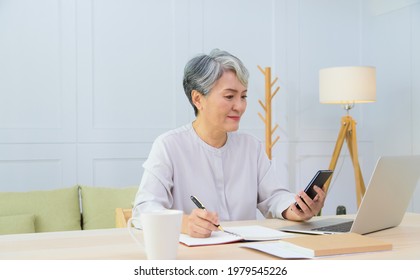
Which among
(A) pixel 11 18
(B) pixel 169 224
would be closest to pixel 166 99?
(A) pixel 11 18

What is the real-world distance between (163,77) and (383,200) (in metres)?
2.68

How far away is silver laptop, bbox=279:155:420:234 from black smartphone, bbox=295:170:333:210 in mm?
102

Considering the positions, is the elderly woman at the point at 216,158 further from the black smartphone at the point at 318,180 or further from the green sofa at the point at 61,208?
the green sofa at the point at 61,208

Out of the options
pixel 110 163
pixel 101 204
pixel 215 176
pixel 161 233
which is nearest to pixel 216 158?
pixel 215 176

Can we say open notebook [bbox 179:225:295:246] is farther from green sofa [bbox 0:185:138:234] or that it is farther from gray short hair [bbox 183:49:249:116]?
green sofa [bbox 0:185:138:234]

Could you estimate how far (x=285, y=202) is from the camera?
6.41 feet

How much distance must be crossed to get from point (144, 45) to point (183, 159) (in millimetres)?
2066

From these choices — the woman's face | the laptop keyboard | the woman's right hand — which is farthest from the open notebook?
the woman's face

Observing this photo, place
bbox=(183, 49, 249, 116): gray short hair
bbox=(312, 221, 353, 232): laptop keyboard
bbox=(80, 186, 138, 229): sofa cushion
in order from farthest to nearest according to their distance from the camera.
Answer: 1. bbox=(80, 186, 138, 229): sofa cushion
2. bbox=(183, 49, 249, 116): gray short hair
3. bbox=(312, 221, 353, 232): laptop keyboard

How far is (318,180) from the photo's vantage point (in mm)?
1684

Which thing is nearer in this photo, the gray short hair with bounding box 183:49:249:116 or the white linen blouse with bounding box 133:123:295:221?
the white linen blouse with bounding box 133:123:295:221

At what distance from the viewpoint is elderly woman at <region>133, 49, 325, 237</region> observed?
2.02m

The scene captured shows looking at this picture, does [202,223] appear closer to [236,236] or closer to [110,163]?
[236,236]

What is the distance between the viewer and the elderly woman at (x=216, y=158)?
6.64ft
